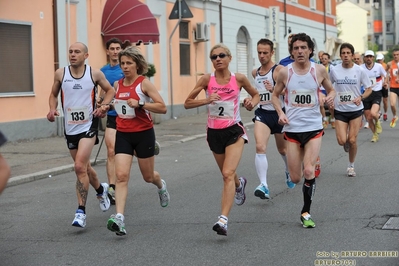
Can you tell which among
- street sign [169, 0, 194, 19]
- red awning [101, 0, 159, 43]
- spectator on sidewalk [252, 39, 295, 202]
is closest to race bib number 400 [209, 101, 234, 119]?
spectator on sidewalk [252, 39, 295, 202]

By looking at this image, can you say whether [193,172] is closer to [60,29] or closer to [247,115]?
[60,29]

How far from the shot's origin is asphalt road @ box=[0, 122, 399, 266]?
678cm

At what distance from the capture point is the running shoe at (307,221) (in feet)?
25.8

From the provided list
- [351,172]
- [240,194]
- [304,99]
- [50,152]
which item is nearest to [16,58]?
[50,152]

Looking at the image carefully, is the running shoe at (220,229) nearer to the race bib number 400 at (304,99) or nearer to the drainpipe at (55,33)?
the race bib number 400 at (304,99)

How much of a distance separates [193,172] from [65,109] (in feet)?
15.5

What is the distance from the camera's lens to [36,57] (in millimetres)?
19375

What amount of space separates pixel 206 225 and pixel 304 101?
65.0 inches

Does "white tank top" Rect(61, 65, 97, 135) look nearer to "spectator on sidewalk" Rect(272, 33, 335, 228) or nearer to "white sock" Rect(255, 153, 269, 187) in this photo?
"spectator on sidewalk" Rect(272, 33, 335, 228)

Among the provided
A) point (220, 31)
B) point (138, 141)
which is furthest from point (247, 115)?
point (138, 141)

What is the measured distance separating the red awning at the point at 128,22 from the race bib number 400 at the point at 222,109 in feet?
45.3

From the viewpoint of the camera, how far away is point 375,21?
124 m

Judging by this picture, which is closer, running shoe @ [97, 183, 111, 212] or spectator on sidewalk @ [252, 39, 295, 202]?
running shoe @ [97, 183, 111, 212]

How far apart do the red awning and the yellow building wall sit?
2483 mm
